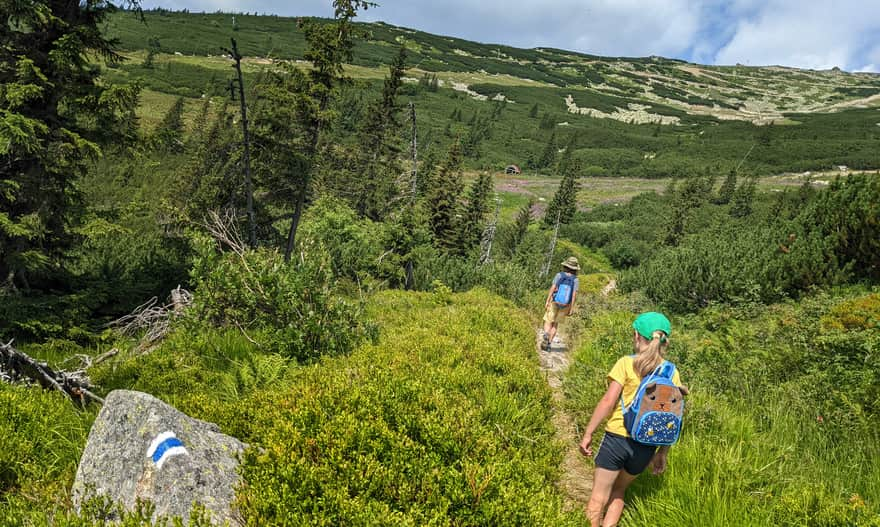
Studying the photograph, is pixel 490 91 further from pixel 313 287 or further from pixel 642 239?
pixel 313 287

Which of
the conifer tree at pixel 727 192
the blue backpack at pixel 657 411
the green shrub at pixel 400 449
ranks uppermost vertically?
the conifer tree at pixel 727 192

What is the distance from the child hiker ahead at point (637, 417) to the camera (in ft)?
11.0

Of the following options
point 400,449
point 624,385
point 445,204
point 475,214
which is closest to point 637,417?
point 624,385

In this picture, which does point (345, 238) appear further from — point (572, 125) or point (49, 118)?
point (572, 125)

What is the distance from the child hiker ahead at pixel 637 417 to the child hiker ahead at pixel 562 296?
5222 millimetres

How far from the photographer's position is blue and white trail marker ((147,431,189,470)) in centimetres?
284

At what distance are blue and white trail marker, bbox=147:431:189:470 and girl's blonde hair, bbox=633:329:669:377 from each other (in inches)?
135

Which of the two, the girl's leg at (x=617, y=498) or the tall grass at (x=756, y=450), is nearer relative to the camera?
the tall grass at (x=756, y=450)

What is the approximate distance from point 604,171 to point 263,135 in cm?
11863

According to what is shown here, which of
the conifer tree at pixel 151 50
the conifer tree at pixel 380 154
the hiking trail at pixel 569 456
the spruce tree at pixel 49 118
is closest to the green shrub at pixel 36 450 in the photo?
the hiking trail at pixel 569 456

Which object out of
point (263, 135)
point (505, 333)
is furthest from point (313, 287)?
point (263, 135)

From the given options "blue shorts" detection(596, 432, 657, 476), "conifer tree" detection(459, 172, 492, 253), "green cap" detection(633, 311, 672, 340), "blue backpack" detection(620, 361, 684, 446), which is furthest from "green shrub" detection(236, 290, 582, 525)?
"conifer tree" detection(459, 172, 492, 253)

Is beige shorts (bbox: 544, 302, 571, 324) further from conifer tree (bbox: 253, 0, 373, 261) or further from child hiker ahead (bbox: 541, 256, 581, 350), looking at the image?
conifer tree (bbox: 253, 0, 373, 261)

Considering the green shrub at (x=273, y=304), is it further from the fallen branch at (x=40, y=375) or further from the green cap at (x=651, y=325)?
the green cap at (x=651, y=325)
